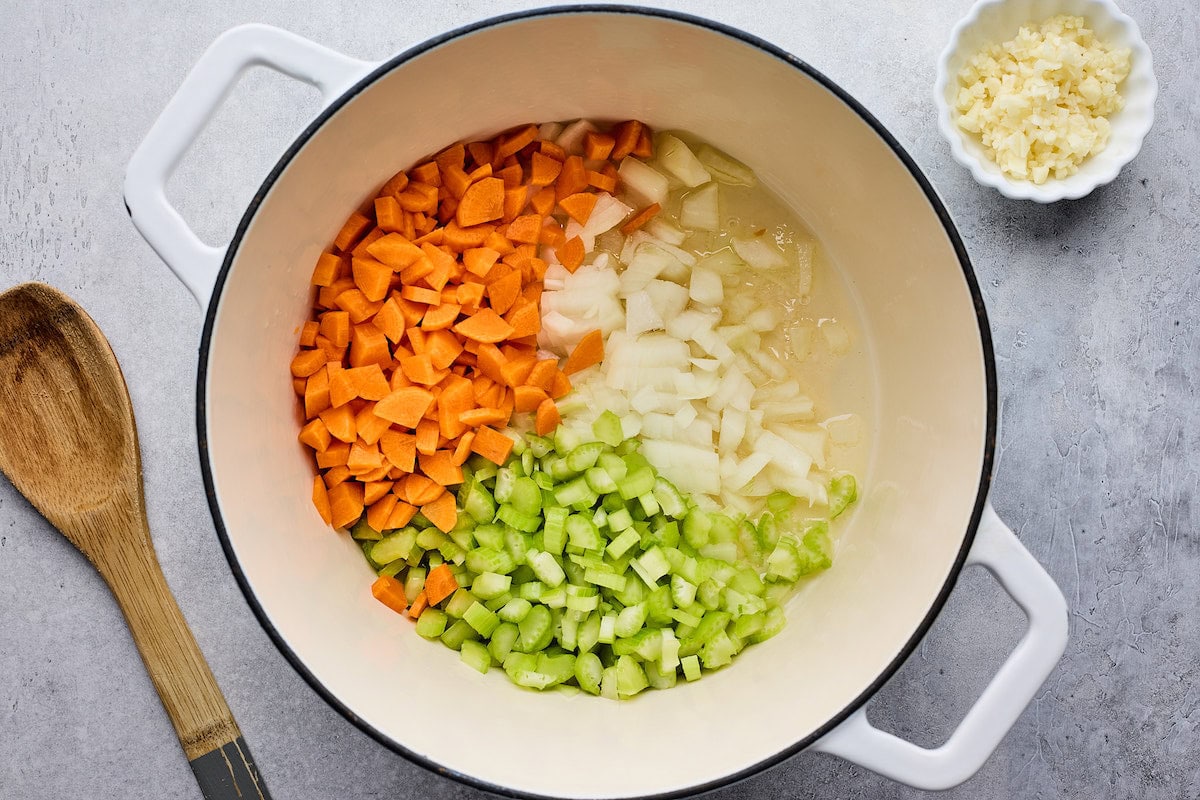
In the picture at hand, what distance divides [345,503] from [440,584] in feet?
0.62

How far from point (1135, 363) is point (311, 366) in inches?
52.9

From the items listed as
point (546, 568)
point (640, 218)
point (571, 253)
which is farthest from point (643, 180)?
point (546, 568)

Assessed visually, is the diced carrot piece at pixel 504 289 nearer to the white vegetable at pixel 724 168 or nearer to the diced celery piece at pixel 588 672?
the white vegetable at pixel 724 168

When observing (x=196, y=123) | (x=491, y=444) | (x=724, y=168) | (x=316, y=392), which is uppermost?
(x=196, y=123)

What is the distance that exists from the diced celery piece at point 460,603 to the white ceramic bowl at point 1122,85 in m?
1.03

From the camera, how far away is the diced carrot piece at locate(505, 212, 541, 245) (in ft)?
4.49

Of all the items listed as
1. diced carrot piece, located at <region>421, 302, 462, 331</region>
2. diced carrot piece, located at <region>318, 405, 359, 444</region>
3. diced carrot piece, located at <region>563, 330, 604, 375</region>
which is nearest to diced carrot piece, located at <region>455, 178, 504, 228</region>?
diced carrot piece, located at <region>421, 302, 462, 331</region>

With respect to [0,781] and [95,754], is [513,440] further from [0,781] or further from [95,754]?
[0,781]

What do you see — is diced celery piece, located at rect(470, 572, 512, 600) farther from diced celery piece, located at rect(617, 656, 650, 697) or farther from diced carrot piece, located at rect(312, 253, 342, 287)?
diced carrot piece, located at rect(312, 253, 342, 287)

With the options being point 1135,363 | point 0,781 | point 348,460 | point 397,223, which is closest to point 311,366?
point 348,460

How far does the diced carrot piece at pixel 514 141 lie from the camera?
1381 millimetres

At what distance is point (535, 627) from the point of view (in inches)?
51.9

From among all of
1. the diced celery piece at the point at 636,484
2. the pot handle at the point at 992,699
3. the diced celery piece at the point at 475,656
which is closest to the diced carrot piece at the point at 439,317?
the diced celery piece at the point at 636,484

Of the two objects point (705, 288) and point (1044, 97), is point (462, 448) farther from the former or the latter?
point (1044, 97)
